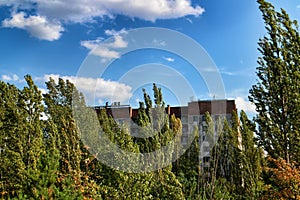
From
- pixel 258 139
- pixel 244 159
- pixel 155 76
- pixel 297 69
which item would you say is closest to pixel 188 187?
pixel 244 159

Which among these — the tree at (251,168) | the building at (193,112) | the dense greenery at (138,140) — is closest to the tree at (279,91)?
the dense greenery at (138,140)

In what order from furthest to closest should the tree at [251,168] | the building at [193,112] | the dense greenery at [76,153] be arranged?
the building at [193,112]
the tree at [251,168]
the dense greenery at [76,153]

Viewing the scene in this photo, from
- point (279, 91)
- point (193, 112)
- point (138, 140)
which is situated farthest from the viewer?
point (193, 112)

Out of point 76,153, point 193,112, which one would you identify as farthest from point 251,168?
point 193,112

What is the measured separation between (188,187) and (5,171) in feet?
28.9

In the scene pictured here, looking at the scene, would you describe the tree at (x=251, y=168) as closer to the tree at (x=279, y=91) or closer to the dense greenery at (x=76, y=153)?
the dense greenery at (x=76, y=153)

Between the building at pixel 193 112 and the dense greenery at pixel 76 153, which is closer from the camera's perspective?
the dense greenery at pixel 76 153

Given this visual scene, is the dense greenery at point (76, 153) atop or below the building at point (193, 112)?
below

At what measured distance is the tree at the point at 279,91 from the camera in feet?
39.6

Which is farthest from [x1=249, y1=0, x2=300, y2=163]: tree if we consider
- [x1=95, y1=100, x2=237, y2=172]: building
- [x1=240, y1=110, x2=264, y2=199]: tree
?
[x1=95, y1=100, x2=237, y2=172]: building

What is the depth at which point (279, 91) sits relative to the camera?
12.2 m

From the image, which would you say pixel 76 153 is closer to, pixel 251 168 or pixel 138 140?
pixel 138 140

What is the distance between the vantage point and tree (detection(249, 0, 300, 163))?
1206 centimetres

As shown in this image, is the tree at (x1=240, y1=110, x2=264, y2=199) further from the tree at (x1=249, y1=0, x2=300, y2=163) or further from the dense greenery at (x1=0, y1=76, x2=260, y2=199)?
the tree at (x1=249, y1=0, x2=300, y2=163)
